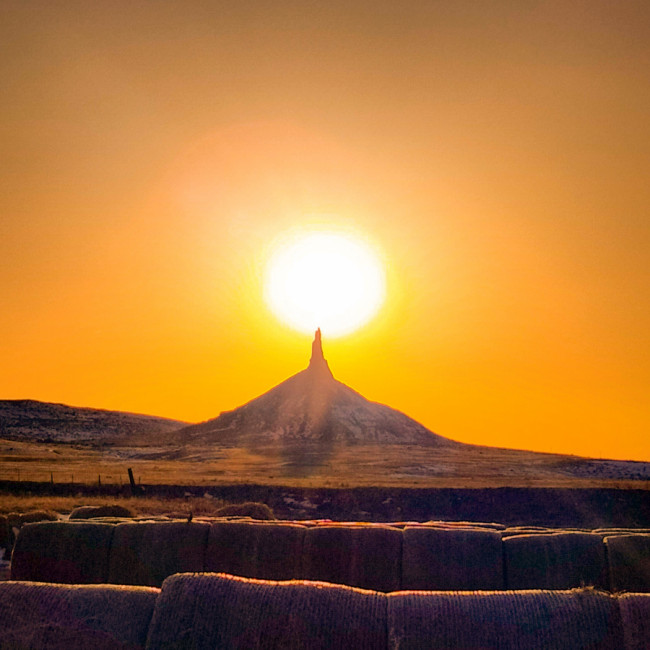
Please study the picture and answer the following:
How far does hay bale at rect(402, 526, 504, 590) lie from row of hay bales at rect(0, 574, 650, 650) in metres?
5.49

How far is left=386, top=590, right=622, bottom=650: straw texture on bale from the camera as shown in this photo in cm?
586

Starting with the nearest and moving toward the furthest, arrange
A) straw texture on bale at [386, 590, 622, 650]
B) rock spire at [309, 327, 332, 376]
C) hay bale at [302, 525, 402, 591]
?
straw texture on bale at [386, 590, 622, 650], hay bale at [302, 525, 402, 591], rock spire at [309, 327, 332, 376]

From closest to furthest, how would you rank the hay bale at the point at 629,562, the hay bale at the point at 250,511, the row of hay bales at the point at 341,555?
the hay bale at the point at 629,562 < the row of hay bales at the point at 341,555 < the hay bale at the point at 250,511

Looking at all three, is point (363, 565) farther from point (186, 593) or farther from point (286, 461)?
point (286, 461)

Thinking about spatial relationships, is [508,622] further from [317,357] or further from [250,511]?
[317,357]

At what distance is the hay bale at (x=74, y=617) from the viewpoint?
607 centimetres

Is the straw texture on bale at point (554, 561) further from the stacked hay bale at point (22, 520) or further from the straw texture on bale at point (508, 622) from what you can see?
the stacked hay bale at point (22, 520)

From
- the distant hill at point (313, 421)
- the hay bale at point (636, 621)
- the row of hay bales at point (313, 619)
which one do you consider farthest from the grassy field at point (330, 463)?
the hay bale at point (636, 621)

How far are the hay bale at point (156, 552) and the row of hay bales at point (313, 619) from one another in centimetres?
648

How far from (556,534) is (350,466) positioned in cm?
7656

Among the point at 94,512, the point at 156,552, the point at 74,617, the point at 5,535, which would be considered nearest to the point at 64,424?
the point at 5,535

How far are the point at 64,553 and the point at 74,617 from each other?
7.08 metres

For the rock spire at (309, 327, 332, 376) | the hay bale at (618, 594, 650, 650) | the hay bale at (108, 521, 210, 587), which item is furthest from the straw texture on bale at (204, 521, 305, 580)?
the rock spire at (309, 327, 332, 376)

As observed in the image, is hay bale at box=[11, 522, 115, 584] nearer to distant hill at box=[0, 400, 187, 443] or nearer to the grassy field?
the grassy field
